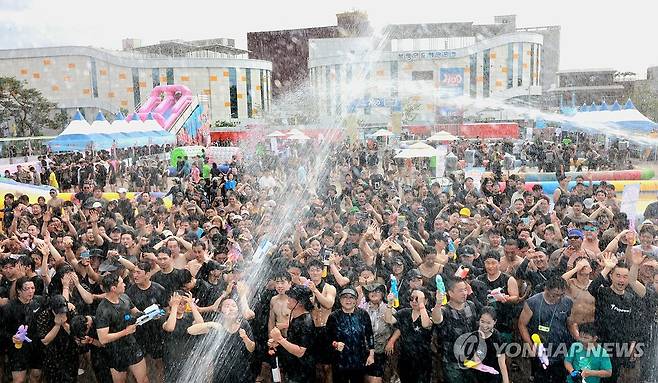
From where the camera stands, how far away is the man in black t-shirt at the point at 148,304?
17.0 feet

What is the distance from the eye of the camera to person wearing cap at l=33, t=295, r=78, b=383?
196 inches

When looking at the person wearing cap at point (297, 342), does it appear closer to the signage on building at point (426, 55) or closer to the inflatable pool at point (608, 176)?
the inflatable pool at point (608, 176)

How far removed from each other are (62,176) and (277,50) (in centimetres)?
6041

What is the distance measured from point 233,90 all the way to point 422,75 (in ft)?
59.2

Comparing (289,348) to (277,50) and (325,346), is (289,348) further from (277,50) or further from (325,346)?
(277,50)

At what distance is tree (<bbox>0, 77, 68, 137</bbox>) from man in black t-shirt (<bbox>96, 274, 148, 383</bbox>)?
42865mm

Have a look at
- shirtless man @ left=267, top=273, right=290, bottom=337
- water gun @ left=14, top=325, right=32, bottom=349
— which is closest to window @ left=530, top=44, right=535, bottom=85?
shirtless man @ left=267, top=273, right=290, bottom=337

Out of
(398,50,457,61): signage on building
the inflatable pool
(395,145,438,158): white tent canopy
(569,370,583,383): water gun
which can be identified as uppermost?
(398,50,457,61): signage on building

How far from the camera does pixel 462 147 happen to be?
25.0 meters

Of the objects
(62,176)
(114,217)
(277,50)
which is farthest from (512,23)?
(114,217)

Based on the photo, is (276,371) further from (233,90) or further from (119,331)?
(233,90)

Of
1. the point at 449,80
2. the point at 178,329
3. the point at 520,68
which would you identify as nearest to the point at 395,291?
the point at 178,329

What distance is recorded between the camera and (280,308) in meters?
4.90

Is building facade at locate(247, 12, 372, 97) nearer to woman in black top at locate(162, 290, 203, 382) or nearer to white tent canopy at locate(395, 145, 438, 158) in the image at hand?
white tent canopy at locate(395, 145, 438, 158)
